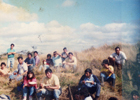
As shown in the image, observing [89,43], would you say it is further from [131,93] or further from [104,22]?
[131,93]

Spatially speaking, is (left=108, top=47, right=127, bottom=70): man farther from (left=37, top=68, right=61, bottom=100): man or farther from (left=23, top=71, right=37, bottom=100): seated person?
(left=23, top=71, right=37, bottom=100): seated person

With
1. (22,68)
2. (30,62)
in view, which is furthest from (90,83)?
(22,68)

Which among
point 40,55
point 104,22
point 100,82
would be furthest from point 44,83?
point 104,22

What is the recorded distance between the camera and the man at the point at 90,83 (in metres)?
6.15

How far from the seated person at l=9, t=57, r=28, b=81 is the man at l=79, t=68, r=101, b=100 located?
5.77ft

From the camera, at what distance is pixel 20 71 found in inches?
245

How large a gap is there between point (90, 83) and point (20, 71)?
217 centimetres

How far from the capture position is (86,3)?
21.0 feet

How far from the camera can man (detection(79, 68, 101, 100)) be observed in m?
6.15

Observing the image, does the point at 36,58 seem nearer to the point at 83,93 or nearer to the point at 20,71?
the point at 20,71

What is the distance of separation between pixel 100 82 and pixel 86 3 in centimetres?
252

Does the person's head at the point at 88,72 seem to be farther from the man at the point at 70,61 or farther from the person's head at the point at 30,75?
the person's head at the point at 30,75

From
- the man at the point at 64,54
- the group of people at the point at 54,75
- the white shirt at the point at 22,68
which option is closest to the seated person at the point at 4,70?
the group of people at the point at 54,75

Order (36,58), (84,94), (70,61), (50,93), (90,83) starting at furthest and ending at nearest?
(70,61) → (36,58) → (90,83) → (50,93) → (84,94)
